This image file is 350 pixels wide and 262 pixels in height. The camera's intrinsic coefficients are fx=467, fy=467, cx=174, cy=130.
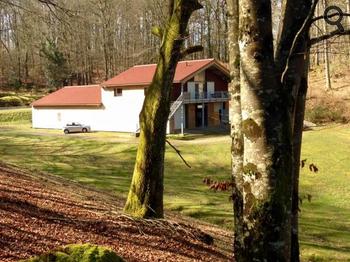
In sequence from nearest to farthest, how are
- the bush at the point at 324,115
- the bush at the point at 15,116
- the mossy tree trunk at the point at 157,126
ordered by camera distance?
1. the mossy tree trunk at the point at 157,126
2. the bush at the point at 324,115
3. the bush at the point at 15,116

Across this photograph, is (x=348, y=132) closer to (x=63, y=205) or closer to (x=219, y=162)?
(x=219, y=162)

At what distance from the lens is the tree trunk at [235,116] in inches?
216

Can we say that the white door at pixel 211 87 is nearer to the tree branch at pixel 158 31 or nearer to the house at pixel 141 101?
the house at pixel 141 101

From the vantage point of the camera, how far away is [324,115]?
47438 millimetres

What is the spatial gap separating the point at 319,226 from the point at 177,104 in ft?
93.0

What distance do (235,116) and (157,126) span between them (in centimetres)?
462

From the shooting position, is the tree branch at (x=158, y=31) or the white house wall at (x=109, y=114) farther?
the white house wall at (x=109, y=114)

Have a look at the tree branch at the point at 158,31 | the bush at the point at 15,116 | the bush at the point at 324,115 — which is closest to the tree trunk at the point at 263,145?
the tree branch at the point at 158,31

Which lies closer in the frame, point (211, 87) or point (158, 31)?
point (158, 31)

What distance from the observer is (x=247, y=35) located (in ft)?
13.2

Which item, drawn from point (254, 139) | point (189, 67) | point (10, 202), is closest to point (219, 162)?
point (189, 67)

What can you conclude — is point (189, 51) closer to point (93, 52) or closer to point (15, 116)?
point (15, 116)

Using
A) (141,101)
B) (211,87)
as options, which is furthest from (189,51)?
(211,87)

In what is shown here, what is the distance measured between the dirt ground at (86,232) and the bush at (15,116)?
50999 millimetres
